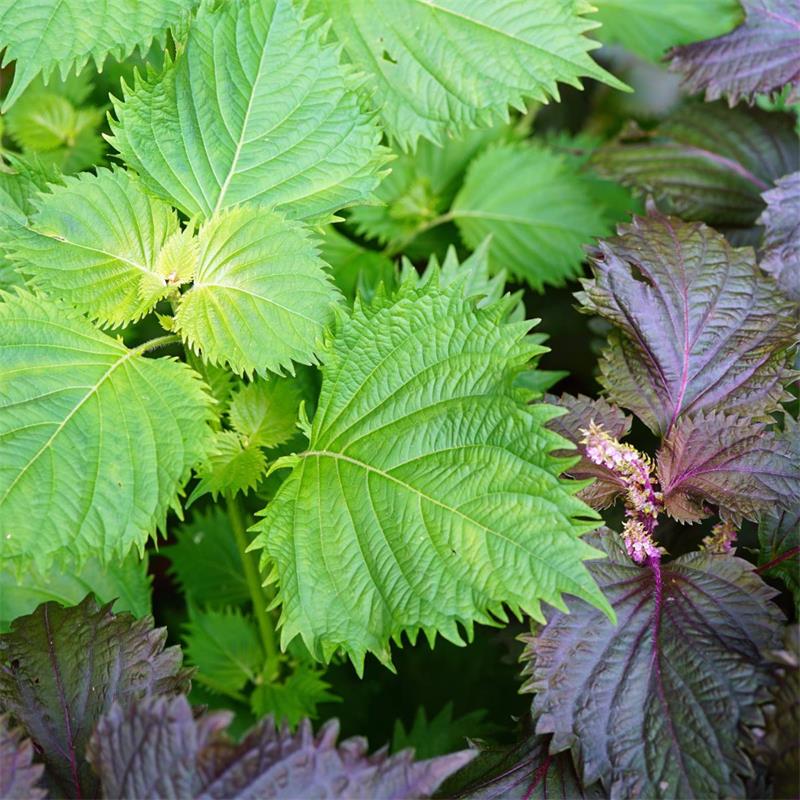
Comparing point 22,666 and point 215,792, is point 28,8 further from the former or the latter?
point 215,792

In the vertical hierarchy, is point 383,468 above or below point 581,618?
above

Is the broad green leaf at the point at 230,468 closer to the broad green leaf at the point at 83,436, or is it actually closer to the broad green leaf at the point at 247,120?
the broad green leaf at the point at 83,436

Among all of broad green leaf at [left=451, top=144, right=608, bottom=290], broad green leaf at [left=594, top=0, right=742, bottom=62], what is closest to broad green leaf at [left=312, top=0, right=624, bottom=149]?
broad green leaf at [left=451, top=144, right=608, bottom=290]

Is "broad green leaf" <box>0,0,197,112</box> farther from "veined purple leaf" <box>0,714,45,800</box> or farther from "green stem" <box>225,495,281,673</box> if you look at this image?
"veined purple leaf" <box>0,714,45,800</box>

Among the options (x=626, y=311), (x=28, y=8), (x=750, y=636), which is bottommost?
(x=750, y=636)

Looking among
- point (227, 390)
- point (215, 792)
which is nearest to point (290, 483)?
point (227, 390)

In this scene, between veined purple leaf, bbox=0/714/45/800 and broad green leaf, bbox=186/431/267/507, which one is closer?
veined purple leaf, bbox=0/714/45/800

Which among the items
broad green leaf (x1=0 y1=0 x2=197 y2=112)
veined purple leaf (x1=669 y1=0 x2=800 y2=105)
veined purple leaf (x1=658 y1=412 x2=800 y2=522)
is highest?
broad green leaf (x1=0 y1=0 x2=197 y2=112)

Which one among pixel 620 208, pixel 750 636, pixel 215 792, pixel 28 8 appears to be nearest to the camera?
pixel 215 792
